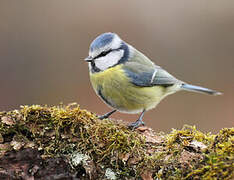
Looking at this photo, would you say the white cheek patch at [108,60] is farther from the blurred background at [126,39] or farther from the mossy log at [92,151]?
the blurred background at [126,39]

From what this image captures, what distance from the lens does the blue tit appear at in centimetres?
265

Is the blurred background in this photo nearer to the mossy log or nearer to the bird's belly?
the bird's belly

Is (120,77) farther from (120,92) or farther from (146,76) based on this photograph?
(146,76)

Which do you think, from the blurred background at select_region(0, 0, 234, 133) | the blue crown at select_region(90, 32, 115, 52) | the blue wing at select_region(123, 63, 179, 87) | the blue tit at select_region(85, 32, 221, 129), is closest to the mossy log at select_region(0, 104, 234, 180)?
the blue tit at select_region(85, 32, 221, 129)

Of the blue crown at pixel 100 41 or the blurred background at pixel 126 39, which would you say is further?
the blurred background at pixel 126 39

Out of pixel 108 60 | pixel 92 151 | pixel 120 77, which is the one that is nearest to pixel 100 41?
pixel 108 60

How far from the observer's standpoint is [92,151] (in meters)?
1.71

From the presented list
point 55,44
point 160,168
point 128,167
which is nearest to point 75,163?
point 128,167

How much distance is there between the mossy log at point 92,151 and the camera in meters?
1.60

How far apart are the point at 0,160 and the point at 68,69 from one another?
364 cm

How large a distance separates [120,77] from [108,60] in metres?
0.19

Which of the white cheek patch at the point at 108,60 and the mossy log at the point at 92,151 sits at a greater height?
the white cheek patch at the point at 108,60

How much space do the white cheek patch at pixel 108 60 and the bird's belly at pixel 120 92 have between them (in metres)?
0.05

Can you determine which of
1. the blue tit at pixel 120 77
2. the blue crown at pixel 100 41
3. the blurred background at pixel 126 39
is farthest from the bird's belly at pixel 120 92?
the blurred background at pixel 126 39
